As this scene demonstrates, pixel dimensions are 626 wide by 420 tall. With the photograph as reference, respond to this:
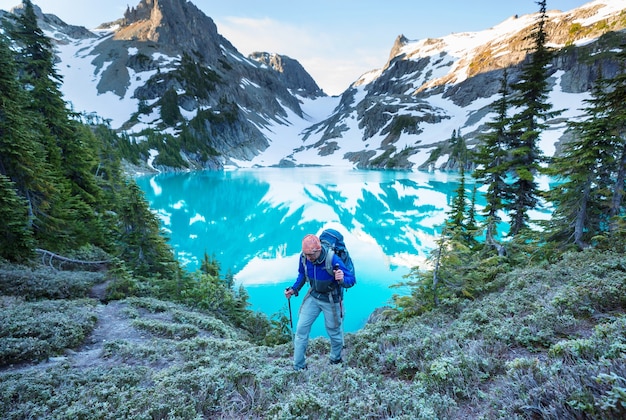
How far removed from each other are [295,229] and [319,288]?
2839 cm

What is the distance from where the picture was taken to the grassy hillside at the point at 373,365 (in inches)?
124

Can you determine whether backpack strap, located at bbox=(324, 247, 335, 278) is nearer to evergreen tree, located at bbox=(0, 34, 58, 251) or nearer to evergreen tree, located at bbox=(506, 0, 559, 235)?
evergreen tree, located at bbox=(0, 34, 58, 251)

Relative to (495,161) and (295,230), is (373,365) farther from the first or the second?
(295,230)

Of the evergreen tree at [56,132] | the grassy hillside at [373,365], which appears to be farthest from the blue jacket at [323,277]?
the evergreen tree at [56,132]

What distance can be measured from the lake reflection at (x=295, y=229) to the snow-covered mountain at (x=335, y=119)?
63473mm

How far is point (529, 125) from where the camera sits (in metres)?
14.0

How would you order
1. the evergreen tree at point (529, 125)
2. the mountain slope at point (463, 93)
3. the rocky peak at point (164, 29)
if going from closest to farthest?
1. the evergreen tree at point (529, 125)
2. the mountain slope at point (463, 93)
3. the rocky peak at point (164, 29)

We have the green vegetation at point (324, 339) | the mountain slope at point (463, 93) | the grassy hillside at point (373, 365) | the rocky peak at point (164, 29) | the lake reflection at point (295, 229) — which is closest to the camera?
the grassy hillside at point (373, 365)

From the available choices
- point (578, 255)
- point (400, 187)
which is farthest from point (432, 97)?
point (578, 255)

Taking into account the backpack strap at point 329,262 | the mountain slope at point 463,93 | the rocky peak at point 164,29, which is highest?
the rocky peak at point 164,29

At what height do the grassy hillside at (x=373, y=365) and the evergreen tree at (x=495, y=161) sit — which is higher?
the evergreen tree at (x=495, y=161)

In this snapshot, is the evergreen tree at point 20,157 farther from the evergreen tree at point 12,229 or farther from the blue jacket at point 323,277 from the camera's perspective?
the blue jacket at point 323,277

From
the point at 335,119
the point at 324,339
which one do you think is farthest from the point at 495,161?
the point at 335,119

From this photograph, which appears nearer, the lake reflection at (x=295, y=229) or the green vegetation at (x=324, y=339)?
the green vegetation at (x=324, y=339)
